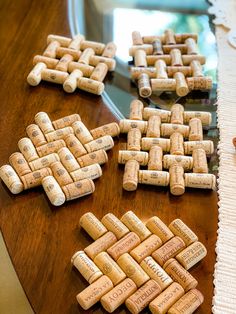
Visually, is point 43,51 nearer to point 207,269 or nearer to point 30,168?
point 30,168

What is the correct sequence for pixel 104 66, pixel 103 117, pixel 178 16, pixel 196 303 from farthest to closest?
pixel 178 16 < pixel 104 66 < pixel 103 117 < pixel 196 303

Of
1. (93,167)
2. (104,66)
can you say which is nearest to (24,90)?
(104,66)

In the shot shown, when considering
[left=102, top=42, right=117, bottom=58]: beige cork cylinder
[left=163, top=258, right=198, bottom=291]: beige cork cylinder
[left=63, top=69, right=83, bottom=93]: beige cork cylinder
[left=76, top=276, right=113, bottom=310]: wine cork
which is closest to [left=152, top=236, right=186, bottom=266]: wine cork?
[left=163, top=258, right=198, bottom=291]: beige cork cylinder

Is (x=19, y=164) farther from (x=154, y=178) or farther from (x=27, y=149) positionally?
(x=154, y=178)

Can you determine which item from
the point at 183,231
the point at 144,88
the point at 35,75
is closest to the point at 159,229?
the point at 183,231

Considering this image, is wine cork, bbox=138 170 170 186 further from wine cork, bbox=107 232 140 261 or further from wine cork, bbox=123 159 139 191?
wine cork, bbox=107 232 140 261
